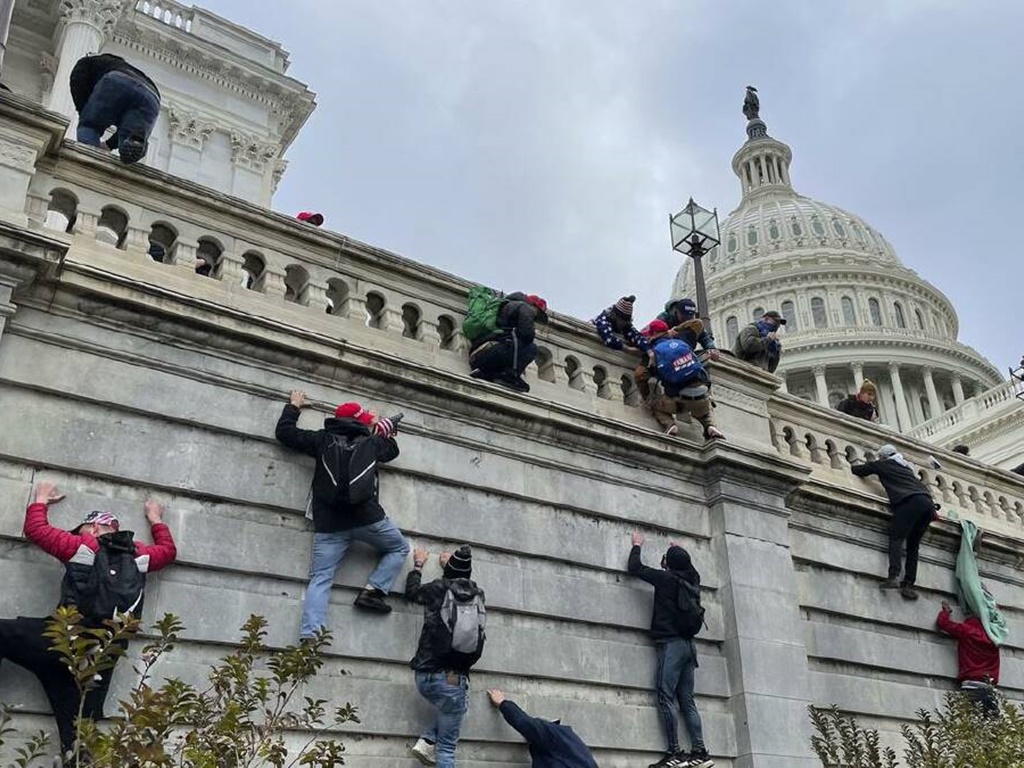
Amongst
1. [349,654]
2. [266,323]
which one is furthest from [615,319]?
[349,654]

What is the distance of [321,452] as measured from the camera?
10.4 m

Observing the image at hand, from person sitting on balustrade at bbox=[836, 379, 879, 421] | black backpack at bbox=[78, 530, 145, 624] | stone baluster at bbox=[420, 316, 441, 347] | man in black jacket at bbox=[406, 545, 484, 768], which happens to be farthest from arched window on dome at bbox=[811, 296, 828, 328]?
black backpack at bbox=[78, 530, 145, 624]

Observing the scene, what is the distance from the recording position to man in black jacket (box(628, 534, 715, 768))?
11.7m

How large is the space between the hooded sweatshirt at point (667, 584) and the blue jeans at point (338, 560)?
294 centimetres

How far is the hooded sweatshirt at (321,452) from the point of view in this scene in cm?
1030

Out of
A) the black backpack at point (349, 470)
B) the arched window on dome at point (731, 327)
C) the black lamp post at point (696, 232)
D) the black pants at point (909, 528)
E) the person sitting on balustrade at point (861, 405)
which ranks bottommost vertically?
the black backpack at point (349, 470)

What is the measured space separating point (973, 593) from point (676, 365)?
631cm

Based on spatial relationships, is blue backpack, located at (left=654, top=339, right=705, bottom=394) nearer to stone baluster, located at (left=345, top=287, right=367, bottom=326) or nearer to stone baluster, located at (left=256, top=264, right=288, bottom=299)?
stone baluster, located at (left=345, top=287, right=367, bottom=326)

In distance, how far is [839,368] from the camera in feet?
339

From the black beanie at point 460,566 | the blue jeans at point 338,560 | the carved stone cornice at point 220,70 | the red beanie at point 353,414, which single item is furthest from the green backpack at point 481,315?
the carved stone cornice at point 220,70

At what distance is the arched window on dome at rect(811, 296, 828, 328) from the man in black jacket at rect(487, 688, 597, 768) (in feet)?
333

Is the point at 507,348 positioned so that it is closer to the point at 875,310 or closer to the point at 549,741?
the point at 549,741

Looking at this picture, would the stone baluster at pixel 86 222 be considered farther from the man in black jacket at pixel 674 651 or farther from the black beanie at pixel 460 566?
the man in black jacket at pixel 674 651

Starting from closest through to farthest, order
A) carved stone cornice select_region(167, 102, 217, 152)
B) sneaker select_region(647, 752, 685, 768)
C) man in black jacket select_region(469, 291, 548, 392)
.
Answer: sneaker select_region(647, 752, 685, 768) → man in black jacket select_region(469, 291, 548, 392) → carved stone cornice select_region(167, 102, 217, 152)
